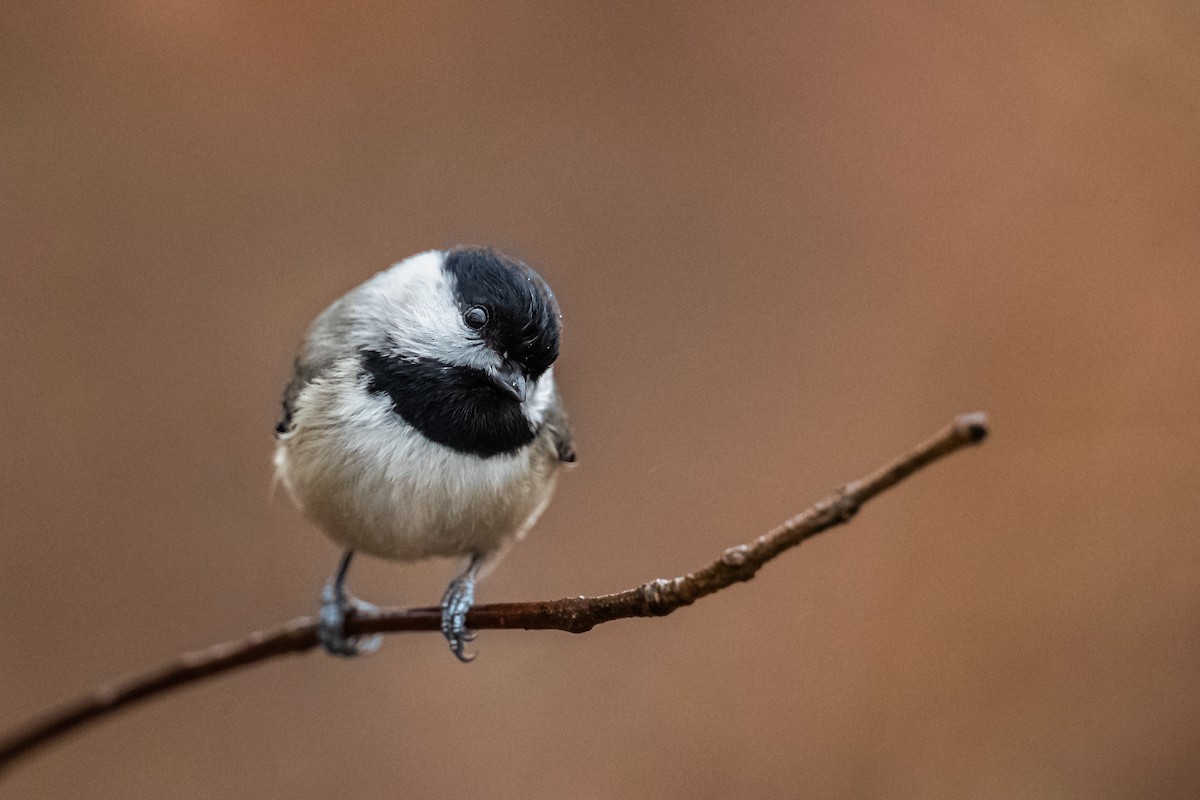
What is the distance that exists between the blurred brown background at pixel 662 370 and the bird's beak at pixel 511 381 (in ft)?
2.88

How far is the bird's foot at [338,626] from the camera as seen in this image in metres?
1.53

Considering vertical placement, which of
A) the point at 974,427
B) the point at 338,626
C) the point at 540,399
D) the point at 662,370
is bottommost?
the point at 338,626

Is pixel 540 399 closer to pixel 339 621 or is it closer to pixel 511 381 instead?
pixel 511 381

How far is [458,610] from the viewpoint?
1.41 meters

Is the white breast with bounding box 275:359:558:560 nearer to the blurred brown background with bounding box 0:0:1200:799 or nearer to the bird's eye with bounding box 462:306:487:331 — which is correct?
the bird's eye with bounding box 462:306:487:331

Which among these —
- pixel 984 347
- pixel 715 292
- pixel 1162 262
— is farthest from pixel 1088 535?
pixel 715 292

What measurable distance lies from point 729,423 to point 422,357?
3.71 feet

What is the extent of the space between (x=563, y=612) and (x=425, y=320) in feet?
2.04

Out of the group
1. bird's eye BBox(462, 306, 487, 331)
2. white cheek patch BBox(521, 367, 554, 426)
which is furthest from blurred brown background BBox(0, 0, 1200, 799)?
bird's eye BBox(462, 306, 487, 331)

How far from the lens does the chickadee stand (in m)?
1.36

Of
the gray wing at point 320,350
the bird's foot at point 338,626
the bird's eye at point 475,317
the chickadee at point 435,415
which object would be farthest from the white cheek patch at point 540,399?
the bird's foot at point 338,626

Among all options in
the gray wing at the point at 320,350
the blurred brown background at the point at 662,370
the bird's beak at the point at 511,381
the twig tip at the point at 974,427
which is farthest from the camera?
the blurred brown background at the point at 662,370

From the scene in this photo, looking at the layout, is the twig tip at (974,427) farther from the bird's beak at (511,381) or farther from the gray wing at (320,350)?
the gray wing at (320,350)

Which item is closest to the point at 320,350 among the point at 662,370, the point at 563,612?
the point at 563,612
